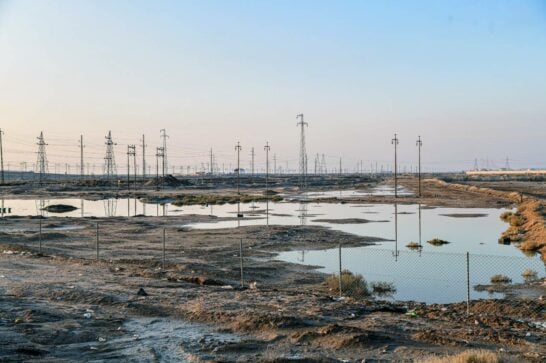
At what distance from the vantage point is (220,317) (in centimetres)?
1488

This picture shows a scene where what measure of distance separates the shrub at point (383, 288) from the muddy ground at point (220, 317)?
2010 millimetres

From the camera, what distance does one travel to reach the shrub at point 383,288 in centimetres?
2050

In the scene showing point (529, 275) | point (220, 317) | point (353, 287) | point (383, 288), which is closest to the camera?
point (220, 317)

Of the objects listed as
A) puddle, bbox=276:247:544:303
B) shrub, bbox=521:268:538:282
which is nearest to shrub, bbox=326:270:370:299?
puddle, bbox=276:247:544:303

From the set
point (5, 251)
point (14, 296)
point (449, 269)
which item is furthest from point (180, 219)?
point (14, 296)

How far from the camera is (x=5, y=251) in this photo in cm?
2939

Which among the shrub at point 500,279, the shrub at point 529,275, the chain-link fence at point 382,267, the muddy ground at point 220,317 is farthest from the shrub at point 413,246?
the shrub at point 500,279

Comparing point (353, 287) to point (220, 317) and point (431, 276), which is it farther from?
point (220, 317)

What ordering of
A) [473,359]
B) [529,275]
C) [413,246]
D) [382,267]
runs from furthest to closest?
1. [413,246]
2. [382,267]
3. [529,275]
4. [473,359]

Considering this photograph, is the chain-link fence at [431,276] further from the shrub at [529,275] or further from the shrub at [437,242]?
the shrub at [437,242]

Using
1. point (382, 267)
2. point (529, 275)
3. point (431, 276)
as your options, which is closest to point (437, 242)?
point (382, 267)

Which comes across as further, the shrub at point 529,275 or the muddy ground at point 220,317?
the shrub at point 529,275

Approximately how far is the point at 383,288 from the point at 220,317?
26.3ft

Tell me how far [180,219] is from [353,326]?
4005 centimetres
